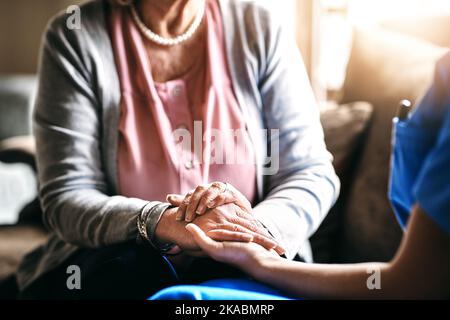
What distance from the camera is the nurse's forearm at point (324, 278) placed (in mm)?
625

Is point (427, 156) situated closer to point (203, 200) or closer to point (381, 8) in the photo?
point (203, 200)

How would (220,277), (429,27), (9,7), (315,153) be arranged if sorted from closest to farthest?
(220,277) → (315,153) → (429,27) → (9,7)

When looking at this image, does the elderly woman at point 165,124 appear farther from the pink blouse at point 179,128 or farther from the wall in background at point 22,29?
the wall in background at point 22,29

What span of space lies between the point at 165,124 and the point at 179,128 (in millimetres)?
24

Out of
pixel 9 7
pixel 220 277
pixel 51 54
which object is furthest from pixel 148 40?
pixel 9 7

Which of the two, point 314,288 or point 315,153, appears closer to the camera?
point 314,288

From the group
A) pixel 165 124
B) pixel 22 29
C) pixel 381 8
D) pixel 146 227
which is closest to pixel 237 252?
pixel 146 227

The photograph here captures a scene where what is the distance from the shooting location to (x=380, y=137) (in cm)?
110

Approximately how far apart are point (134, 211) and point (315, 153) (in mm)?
313

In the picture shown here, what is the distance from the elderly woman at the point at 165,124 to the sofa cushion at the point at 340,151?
0.38ft

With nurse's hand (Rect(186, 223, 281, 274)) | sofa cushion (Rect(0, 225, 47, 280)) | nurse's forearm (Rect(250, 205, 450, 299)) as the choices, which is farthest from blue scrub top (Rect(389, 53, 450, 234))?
sofa cushion (Rect(0, 225, 47, 280))

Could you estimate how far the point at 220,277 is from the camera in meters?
0.79
